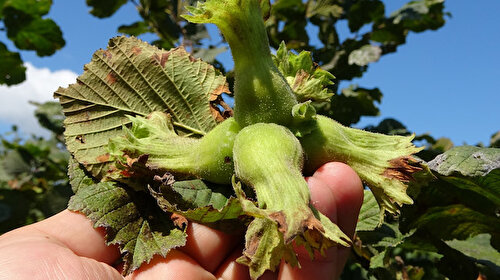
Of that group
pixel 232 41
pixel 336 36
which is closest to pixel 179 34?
pixel 336 36

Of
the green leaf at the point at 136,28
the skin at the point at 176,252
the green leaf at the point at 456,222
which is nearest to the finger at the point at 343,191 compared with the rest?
the skin at the point at 176,252

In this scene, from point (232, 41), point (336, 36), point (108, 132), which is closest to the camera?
point (232, 41)

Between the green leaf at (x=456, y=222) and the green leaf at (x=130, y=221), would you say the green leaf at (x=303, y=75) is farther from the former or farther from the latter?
the green leaf at (x=456, y=222)

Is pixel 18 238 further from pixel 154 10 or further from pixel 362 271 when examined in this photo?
pixel 154 10

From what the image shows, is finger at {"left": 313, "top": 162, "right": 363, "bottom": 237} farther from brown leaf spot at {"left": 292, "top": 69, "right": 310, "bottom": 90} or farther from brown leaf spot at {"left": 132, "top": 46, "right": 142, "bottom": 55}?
brown leaf spot at {"left": 132, "top": 46, "right": 142, "bottom": 55}

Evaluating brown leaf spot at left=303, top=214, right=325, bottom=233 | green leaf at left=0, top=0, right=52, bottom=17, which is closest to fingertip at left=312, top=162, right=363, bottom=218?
brown leaf spot at left=303, top=214, right=325, bottom=233

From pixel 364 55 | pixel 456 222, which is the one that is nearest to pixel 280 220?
pixel 456 222
